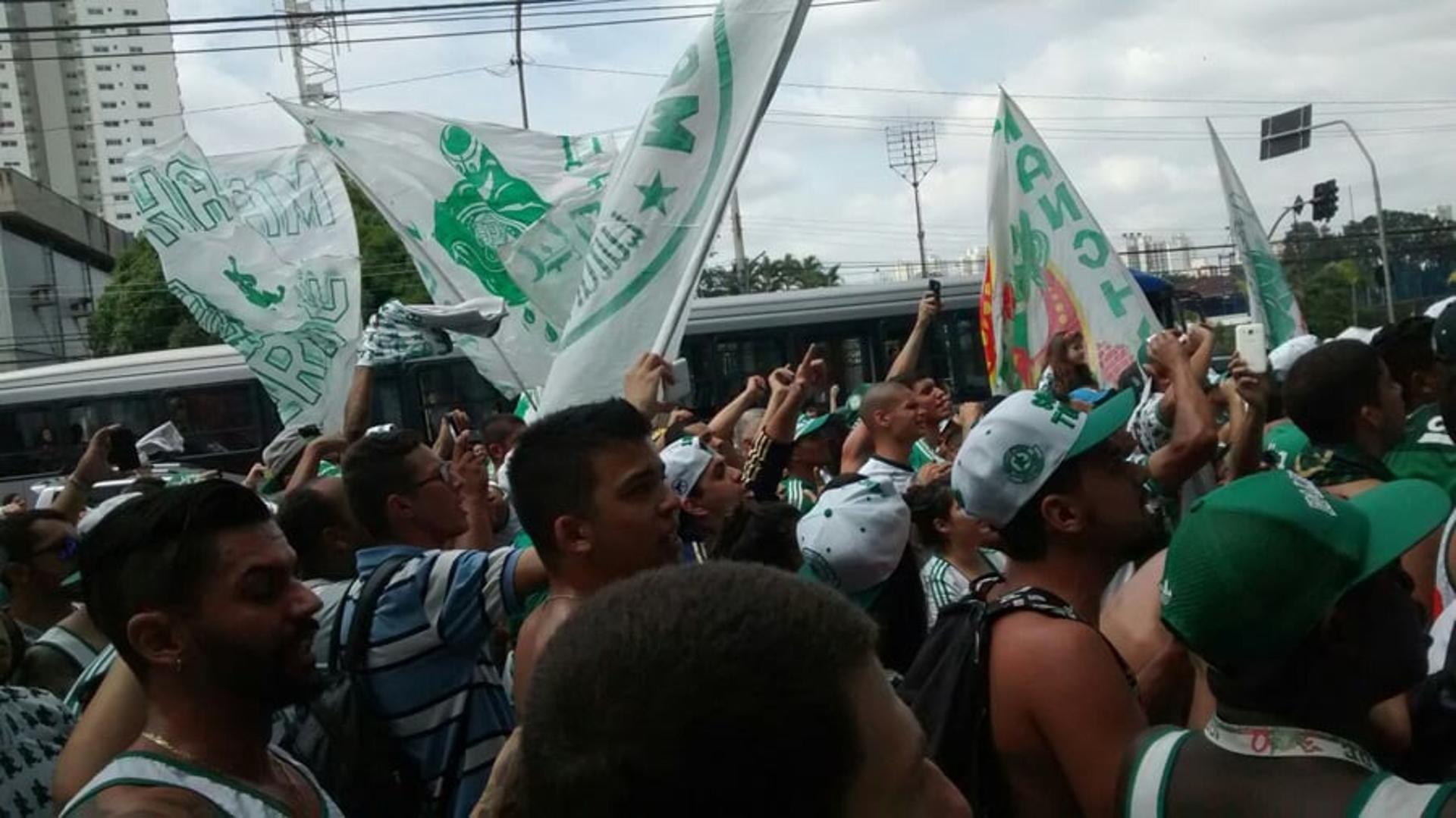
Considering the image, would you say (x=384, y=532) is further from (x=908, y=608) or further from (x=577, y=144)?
(x=577, y=144)

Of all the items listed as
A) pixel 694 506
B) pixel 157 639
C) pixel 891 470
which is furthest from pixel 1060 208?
pixel 157 639

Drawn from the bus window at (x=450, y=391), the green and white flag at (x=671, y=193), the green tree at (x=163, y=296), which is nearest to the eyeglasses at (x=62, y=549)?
the green and white flag at (x=671, y=193)

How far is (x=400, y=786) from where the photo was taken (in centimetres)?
339

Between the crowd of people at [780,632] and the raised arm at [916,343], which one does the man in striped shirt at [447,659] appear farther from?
the raised arm at [916,343]

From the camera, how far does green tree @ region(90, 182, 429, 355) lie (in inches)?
1507

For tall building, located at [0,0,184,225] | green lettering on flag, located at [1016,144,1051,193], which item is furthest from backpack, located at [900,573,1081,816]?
tall building, located at [0,0,184,225]

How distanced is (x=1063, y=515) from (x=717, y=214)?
2.10 metres

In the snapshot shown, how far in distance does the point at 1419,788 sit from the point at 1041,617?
0.78m

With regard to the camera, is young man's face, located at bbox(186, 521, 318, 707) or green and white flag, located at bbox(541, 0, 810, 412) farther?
green and white flag, located at bbox(541, 0, 810, 412)

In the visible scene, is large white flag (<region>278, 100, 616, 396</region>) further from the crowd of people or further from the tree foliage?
the tree foliage

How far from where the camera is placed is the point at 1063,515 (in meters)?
2.89

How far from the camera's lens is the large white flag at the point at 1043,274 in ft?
24.2

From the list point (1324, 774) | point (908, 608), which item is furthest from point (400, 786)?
point (1324, 774)

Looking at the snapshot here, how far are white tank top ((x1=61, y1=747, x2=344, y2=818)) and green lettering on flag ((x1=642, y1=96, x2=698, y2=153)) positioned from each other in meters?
2.81
